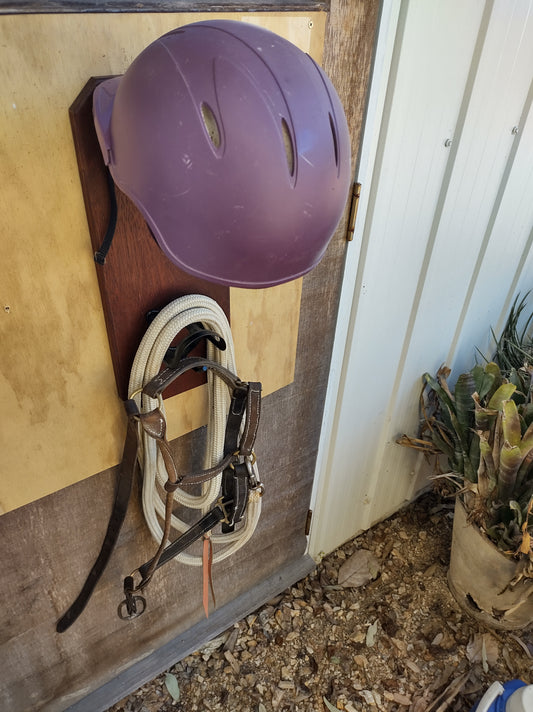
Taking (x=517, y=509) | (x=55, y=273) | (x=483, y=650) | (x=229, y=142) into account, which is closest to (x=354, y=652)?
(x=483, y=650)

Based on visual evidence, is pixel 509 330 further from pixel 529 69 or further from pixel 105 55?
pixel 105 55

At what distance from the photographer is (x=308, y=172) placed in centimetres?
47

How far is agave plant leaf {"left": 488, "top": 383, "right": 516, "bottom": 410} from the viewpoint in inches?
45.6

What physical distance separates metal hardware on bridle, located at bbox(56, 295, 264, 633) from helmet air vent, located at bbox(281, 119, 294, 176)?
31 cm

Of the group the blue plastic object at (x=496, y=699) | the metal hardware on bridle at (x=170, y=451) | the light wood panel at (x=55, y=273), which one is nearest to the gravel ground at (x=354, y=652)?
the blue plastic object at (x=496, y=699)

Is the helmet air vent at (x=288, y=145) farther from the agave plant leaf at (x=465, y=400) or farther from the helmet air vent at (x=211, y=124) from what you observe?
the agave plant leaf at (x=465, y=400)

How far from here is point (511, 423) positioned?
1133 millimetres

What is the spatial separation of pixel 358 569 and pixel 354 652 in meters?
0.25

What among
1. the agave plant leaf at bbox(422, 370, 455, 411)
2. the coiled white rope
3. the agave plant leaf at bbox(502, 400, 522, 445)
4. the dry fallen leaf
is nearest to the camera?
the coiled white rope

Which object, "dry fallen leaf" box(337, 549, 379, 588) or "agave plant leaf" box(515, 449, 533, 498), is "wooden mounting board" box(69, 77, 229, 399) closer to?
"agave plant leaf" box(515, 449, 533, 498)

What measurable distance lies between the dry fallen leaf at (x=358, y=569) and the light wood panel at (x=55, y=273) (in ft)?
3.11

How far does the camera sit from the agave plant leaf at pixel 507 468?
1122mm

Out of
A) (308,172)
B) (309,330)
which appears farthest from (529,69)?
(308,172)

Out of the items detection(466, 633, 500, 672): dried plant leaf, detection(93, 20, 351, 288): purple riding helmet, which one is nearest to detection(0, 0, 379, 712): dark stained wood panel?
detection(93, 20, 351, 288): purple riding helmet
